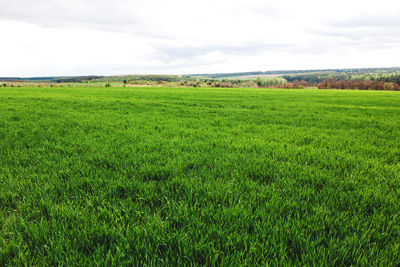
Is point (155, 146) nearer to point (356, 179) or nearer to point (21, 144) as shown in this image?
point (21, 144)

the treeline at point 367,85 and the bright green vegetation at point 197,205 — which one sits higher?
the treeline at point 367,85

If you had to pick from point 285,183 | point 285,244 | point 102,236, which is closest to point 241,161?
point 285,183

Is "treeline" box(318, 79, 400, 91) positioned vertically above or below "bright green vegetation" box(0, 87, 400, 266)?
above

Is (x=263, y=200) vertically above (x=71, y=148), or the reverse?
(x=71, y=148)

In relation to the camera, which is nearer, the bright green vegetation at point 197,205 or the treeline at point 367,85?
the bright green vegetation at point 197,205

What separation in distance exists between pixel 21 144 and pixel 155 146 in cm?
332

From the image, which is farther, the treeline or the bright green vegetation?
the treeline

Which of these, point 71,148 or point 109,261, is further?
point 71,148

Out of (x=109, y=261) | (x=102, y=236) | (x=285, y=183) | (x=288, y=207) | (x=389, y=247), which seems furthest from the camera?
(x=285, y=183)

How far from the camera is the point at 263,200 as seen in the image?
2.60 metres

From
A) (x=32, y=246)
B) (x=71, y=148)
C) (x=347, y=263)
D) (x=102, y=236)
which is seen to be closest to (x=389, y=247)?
(x=347, y=263)

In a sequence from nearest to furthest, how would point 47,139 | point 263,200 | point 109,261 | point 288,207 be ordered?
point 109,261, point 288,207, point 263,200, point 47,139

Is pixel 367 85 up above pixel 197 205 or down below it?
above

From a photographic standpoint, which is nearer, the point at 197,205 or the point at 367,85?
the point at 197,205
